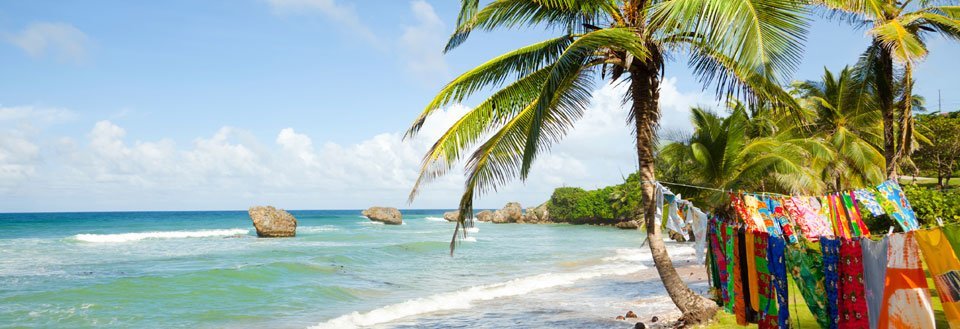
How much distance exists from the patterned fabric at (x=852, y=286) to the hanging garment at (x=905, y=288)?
13.4 inches

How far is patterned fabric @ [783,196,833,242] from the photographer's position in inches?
356

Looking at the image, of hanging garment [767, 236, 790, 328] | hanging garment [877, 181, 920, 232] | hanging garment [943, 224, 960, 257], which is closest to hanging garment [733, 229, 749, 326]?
hanging garment [767, 236, 790, 328]

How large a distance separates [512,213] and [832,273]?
6880 cm

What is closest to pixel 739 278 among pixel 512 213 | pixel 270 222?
pixel 270 222

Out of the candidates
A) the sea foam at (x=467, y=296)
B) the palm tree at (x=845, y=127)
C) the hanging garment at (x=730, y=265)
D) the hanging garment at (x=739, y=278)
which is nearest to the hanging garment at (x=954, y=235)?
the hanging garment at (x=739, y=278)

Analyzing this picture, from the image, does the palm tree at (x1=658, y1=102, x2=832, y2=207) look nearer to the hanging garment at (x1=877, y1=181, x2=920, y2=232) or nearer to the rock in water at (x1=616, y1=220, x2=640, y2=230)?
the hanging garment at (x1=877, y1=181, x2=920, y2=232)

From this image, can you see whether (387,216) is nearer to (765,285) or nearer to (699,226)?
(699,226)

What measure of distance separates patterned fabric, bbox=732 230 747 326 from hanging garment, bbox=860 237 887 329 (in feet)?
5.99

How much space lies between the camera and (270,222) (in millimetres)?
39438

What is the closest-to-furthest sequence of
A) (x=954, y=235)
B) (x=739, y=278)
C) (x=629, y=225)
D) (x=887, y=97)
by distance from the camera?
(x=954, y=235)
(x=739, y=278)
(x=887, y=97)
(x=629, y=225)

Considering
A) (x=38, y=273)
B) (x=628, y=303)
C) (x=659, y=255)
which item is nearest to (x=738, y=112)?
(x=628, y=303)

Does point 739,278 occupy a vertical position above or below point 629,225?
below

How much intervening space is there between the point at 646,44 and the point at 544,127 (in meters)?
1.77

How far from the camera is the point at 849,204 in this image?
9.26 meters
